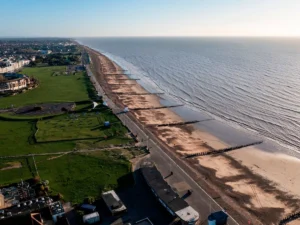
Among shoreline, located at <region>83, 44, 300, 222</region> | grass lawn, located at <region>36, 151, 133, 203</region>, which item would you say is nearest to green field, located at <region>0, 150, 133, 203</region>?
grass lawn, located at <region>36, 151, 133, 203</region>

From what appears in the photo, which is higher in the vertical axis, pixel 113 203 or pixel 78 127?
pixel 78 127

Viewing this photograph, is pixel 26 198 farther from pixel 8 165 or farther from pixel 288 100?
pixel 288 100

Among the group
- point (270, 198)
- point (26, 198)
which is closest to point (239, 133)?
point (270, 198)

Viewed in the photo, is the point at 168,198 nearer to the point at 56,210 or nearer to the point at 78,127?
the point at 56,210

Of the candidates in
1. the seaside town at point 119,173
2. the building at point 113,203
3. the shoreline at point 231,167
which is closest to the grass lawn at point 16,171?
the seaside town at point 119,173

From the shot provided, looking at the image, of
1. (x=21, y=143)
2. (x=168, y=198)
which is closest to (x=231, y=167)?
(x=168, y=198)

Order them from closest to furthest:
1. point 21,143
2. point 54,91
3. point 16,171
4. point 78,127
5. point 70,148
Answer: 1. point 16,171
2. point 70,148
3. point 21,143
4. point 78,127
5. point 54,91
